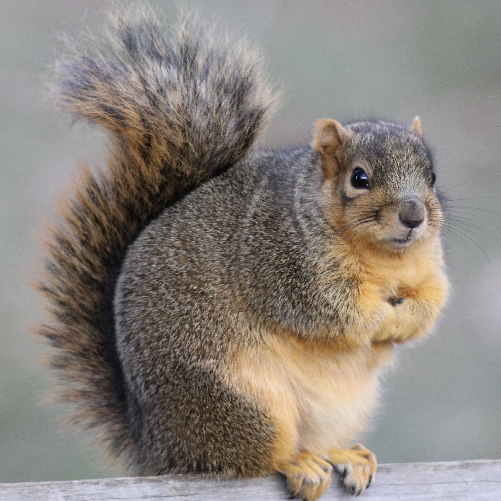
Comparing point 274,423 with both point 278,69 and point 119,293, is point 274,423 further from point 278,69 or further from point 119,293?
point 278,69

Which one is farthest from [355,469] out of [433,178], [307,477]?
[433,178]

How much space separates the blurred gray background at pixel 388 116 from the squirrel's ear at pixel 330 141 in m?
0.24

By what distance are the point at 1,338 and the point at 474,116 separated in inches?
63.0

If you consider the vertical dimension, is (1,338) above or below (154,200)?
below

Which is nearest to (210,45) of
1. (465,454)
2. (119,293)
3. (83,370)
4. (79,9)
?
(119,293)

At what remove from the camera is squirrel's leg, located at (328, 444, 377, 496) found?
1.42m

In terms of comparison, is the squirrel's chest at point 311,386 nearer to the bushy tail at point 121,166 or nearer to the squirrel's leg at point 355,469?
the squirrel's leg at point 355,469

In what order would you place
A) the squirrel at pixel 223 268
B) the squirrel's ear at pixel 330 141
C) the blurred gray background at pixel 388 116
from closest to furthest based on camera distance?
the squirrel at pixel 223 268 < the squirrel's ear at pixel 330 141 < the blurred gray background at pixel 388 116

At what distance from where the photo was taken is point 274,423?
139cm

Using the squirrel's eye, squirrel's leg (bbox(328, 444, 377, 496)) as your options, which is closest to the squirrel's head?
the squirrel's eye

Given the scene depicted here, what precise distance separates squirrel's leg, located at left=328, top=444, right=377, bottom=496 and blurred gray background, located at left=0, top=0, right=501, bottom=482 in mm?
435

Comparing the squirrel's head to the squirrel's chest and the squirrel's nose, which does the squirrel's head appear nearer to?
the squirrel's nose

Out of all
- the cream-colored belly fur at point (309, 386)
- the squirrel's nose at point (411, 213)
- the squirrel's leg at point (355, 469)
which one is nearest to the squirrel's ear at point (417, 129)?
the squirrel's nose at point (411, 213)

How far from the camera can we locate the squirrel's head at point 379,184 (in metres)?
1.39
